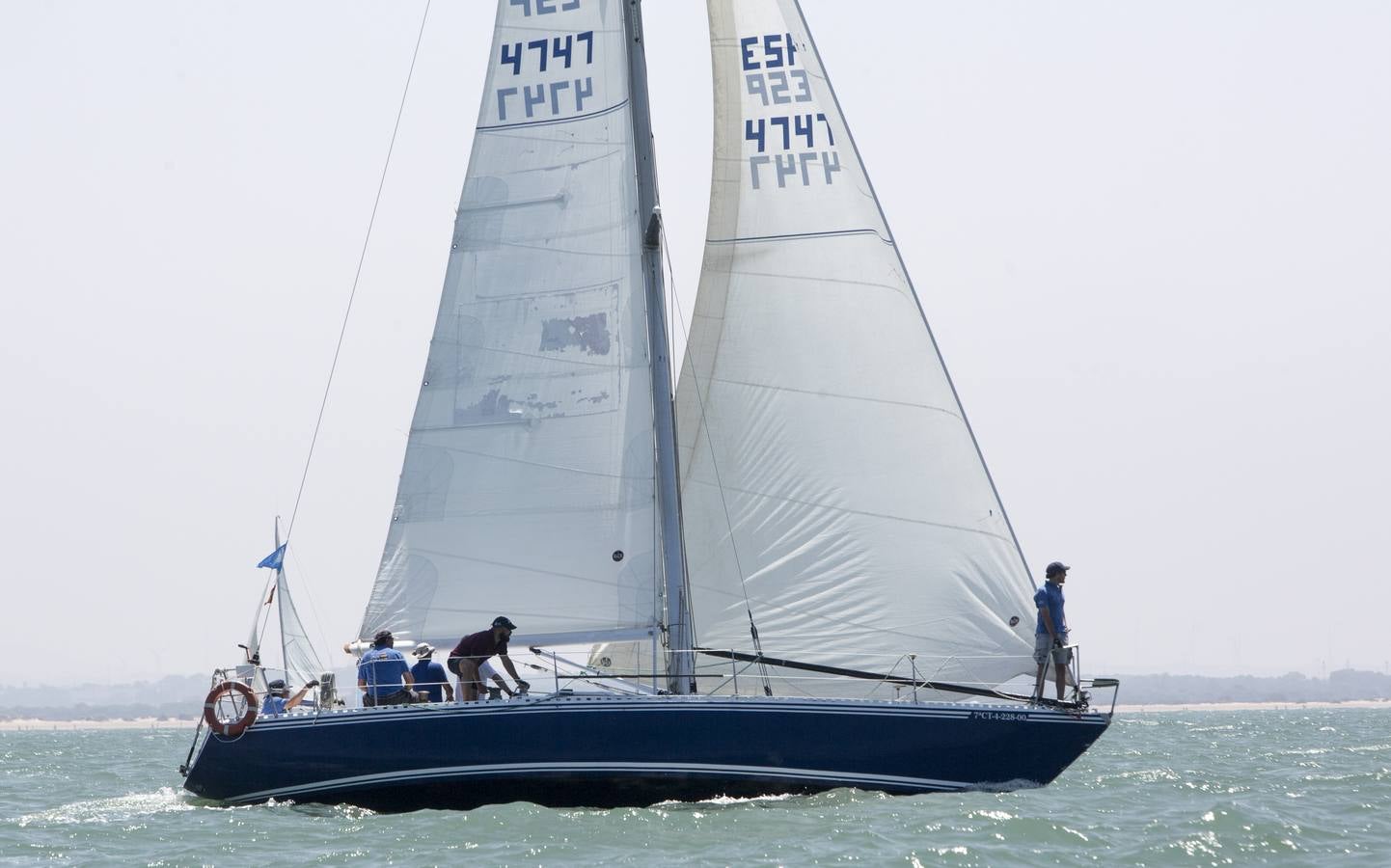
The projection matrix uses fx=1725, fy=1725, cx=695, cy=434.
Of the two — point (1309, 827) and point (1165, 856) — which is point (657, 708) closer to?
point (1165, 856)

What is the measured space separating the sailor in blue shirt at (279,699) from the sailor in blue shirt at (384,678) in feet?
1.82

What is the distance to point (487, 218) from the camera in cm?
1667

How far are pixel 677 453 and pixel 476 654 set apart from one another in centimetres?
266

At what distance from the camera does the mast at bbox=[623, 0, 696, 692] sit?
16203 millimetres

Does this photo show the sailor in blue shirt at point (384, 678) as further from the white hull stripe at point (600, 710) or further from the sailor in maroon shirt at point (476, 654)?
the white hull stripe at point (600, 710)

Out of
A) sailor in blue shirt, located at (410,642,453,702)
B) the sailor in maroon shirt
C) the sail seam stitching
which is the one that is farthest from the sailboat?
the sailor in maroon shirt

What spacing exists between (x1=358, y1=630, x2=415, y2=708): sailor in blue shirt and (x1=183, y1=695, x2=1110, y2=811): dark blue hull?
0.62 meters

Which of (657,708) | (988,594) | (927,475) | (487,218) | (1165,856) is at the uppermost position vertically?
(487,218)

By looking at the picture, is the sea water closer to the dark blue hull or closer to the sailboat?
the dark blue hull

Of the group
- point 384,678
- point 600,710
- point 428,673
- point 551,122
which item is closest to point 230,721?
point 384,678

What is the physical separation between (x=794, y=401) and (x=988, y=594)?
8.49 ft

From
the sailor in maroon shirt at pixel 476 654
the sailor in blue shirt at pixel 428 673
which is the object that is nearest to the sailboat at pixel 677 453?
the sailor in blue shirt at pixel 428 673

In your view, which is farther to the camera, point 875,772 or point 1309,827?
point 875,772

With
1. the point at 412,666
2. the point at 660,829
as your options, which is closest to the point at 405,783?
the point at 412,666
